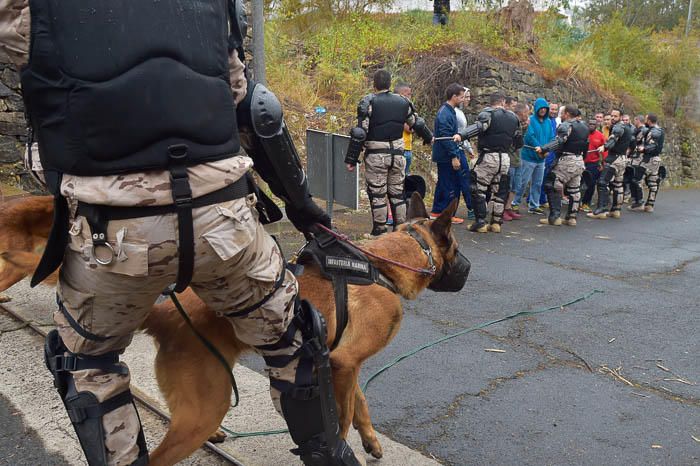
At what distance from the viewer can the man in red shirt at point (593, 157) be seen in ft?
36.8

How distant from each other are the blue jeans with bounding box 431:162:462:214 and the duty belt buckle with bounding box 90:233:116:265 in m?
7.93

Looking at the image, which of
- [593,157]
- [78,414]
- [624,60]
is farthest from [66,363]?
[624,60]

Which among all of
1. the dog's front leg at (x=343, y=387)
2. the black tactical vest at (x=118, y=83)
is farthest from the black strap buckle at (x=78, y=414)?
the dog's front leg at (x=343, y=387)

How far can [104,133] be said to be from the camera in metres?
1.51

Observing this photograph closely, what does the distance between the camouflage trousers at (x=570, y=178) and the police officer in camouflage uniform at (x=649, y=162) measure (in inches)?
119

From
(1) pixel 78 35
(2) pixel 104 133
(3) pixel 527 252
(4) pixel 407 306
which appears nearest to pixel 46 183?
(2) pixel 104 133

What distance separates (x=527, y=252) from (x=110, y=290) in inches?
263

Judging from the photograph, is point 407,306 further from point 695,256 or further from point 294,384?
point 695,256

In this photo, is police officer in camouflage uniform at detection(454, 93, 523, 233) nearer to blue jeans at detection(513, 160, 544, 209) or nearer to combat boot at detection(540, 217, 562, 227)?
combat boot at detection(540, 217, 562, 227)

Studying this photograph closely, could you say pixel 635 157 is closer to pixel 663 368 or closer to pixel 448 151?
pixel 448 151

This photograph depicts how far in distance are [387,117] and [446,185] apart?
91.0 inches

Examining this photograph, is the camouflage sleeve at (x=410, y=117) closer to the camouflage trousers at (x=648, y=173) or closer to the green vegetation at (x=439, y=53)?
the green vegetation at (x=439, y=53)

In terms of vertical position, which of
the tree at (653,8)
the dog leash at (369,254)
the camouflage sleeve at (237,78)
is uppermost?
the tree at (653,8)

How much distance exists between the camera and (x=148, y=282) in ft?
5.56
